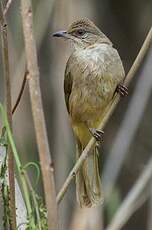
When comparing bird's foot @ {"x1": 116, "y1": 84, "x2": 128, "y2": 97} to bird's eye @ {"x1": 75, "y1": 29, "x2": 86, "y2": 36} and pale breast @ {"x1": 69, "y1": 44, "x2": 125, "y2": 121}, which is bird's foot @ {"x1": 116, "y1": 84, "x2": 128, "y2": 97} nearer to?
pale breast @ {"x1": 69, "y1": 44, "x2": 125, "y2": 121}

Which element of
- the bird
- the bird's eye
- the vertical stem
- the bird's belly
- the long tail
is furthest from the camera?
the bird's eye

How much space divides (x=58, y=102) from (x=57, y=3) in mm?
668

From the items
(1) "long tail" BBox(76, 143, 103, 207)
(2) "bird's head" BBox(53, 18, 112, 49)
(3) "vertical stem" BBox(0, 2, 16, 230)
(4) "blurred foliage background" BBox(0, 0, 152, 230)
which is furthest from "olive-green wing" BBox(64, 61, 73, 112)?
(3) "vertical stem" BBox(0, 2, 16, 230)

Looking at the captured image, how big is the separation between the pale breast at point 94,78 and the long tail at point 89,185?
0.24 m

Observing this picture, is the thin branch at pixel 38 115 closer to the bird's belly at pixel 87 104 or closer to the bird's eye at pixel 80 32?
the bird's belly at pixel 87 104

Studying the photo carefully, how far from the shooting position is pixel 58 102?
4.46m

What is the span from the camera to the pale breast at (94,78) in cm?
304

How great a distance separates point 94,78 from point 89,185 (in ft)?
1.62

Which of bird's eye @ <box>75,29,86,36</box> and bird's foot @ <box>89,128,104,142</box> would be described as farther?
bird's eye @ <box>75,29,86,36</box>

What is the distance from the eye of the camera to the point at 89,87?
3105 millimetres

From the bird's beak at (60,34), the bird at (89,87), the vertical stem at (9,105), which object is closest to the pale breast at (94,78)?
the bird at (89,87)

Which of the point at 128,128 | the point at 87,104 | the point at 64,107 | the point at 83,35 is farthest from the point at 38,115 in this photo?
the point at 64,107

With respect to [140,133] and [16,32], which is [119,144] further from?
[140,133]

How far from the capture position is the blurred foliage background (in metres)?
4.25
